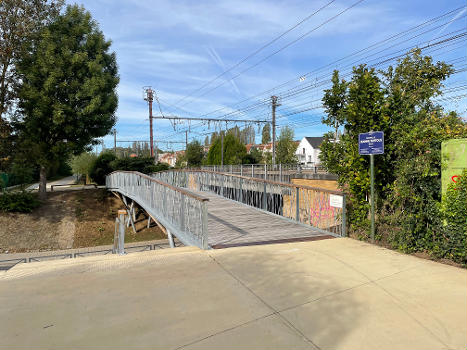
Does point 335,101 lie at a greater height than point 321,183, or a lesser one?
greater

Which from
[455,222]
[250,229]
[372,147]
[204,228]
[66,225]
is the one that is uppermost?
[372,147]

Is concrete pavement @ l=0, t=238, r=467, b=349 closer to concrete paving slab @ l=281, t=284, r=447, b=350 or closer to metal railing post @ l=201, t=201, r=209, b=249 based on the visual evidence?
concrete paving slab @ l=281, t=284, r=447, b=350

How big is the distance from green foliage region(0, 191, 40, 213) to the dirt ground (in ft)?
1.03

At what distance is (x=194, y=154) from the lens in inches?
1853

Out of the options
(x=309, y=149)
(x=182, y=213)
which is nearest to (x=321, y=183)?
(x=182, y=213)

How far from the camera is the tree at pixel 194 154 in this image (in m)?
47.0

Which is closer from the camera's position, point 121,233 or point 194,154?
point 121,233

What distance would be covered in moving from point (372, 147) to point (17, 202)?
58.9 ft

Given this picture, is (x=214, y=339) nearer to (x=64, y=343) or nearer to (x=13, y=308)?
(x=64, y=343)

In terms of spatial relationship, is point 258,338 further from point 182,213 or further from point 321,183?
point 321,183

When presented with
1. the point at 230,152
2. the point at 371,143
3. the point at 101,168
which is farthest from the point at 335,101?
the point at 230,152

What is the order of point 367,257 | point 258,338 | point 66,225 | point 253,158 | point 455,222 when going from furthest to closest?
point 253,158 → point 66,225 → point 367,257 → point 455,222 → point 258,338

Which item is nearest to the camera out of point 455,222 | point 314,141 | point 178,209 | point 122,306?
point 122,306

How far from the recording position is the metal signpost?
5.43m
